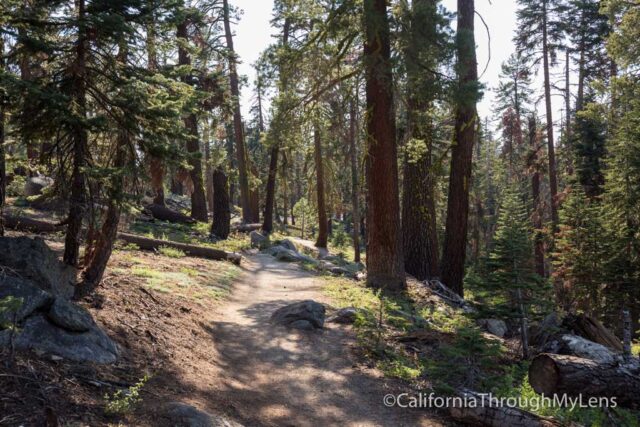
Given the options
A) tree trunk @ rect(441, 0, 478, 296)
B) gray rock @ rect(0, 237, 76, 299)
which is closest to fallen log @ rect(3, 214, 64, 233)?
gray rock @ rect(0, 237, 76, 299)

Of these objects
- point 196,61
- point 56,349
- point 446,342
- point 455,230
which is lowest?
point 446,342

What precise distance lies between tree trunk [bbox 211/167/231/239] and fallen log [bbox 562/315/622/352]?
13.6 m

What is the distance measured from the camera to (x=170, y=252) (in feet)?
43.1

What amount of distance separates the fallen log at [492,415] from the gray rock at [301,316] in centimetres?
357

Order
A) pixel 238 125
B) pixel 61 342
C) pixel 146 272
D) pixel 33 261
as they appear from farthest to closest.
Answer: pixel 238 125
pixel 146 272
pixel 33 261
pixel 61 342

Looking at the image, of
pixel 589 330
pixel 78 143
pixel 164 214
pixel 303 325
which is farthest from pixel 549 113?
pixel 78 143

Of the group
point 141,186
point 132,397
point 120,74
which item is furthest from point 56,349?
point 120,74

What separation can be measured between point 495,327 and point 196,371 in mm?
7263

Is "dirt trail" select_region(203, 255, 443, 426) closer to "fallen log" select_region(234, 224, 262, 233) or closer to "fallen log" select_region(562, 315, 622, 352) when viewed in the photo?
"fallen log" select_region(562, 315, 622, 352)

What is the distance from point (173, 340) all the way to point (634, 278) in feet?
48.4

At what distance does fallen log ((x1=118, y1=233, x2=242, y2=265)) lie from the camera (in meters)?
13.2

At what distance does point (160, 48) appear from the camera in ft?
22.5

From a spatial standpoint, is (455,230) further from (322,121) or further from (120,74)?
(120,74)

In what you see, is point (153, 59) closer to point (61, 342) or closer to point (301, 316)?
point (61, 342)
